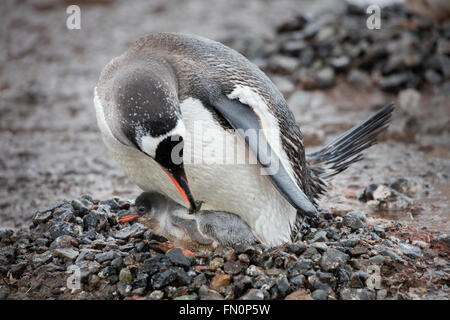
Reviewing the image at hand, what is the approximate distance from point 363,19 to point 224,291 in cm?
539

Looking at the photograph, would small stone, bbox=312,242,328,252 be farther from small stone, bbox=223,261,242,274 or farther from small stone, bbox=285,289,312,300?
small stone, bbox=223,261,242,274

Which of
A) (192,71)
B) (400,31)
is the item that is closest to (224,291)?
(192,71)

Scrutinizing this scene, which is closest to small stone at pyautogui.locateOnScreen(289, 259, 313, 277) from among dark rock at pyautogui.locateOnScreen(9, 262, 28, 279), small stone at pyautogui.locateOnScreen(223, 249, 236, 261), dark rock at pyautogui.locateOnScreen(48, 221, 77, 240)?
small stone at pyautogui.locateOnScreen(223, 249, 236, 261)

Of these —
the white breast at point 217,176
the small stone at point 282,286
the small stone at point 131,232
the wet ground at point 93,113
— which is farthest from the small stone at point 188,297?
the wet ground at point 93,113

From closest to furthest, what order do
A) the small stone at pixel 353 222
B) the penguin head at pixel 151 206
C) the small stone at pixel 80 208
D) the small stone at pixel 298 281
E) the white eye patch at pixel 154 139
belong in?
the white eye patch at pixel 154 139
the small stone at pixel 298 281
the penguin head at pixel 151 206
the small stone at pixel 353 222
the small stone at pixel 80 208

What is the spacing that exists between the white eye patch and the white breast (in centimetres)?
27

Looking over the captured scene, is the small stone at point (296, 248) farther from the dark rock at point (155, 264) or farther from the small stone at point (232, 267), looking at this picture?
the dark rock at point (155, 264)

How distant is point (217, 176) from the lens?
9.57 feet

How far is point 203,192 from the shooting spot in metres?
3.01

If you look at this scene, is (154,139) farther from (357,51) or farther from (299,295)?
(357,51)

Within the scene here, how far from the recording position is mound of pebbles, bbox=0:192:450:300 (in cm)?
278

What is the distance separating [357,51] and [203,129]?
4.33 m

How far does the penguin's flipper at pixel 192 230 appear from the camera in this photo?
3.02 m
